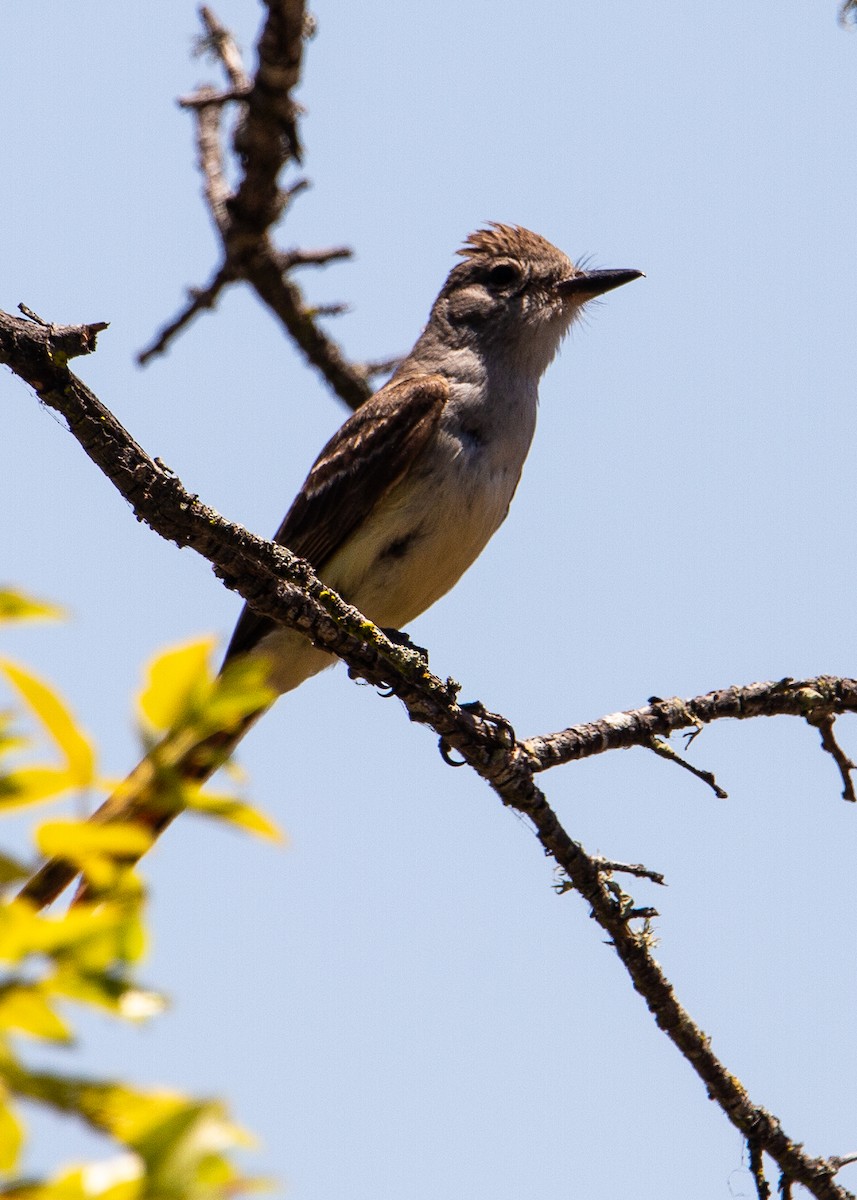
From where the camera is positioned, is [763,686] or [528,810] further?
[763,686]

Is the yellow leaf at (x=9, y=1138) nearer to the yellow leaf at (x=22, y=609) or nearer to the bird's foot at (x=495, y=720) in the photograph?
the yellow leaf at (x=22, y=609)

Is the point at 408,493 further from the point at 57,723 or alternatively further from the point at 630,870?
the point at 57,723

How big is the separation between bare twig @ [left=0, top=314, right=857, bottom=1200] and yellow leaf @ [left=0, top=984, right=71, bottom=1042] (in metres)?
2.44

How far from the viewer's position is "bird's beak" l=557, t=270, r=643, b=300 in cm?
846

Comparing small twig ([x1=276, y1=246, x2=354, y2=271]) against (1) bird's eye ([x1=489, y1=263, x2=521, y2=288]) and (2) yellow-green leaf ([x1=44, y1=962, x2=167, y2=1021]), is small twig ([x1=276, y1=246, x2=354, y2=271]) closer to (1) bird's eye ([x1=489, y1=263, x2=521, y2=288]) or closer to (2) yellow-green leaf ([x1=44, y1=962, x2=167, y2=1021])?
(1) bird's eye ([x1=489, y1=263, x2=521, y2=288])

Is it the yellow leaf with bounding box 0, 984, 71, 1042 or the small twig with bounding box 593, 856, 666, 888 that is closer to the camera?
the yellow leaf with bounding box 0, 984, 71, 1042

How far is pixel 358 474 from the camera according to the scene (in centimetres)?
714

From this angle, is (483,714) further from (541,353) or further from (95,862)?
(95,862)

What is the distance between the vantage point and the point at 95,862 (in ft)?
4.87

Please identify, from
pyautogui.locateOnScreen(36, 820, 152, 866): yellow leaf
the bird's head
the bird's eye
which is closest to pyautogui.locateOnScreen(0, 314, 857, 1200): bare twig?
pyautogui.locateOnScreen(36, 820, 152, 866): yellow leaf

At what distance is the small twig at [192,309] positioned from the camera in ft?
26.3

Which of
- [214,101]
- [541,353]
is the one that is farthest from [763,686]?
[214,101]

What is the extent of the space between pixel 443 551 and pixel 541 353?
6.20 feet

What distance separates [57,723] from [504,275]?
7610mm
